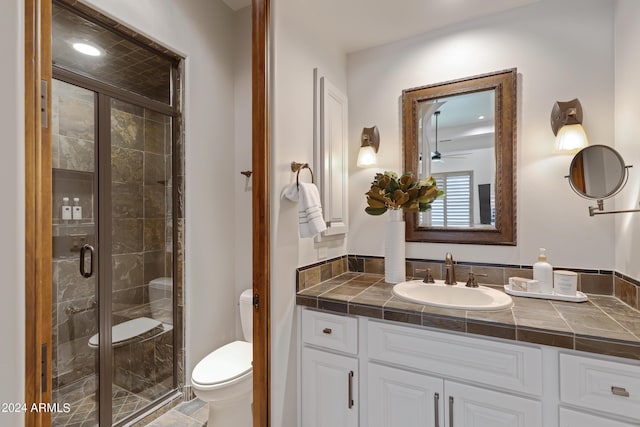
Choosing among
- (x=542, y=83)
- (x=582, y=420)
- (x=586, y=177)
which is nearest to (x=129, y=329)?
(x=582, y=420)

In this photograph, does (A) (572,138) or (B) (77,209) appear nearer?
(A) (572,138)

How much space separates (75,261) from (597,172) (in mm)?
2739

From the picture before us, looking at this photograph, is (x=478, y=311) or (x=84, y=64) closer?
(x=478, y=311)

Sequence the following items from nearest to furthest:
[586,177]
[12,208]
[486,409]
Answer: [12,208]
[486,409]
[586,177]

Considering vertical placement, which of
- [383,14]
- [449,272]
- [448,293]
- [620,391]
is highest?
[383,14]

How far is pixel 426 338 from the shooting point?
128 centimetres

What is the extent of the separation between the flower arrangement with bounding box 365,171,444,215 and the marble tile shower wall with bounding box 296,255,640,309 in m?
0.39

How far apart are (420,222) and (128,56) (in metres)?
2.06

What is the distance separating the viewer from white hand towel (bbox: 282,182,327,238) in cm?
146

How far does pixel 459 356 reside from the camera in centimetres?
122

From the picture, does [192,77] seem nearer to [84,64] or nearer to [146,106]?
[146,106]

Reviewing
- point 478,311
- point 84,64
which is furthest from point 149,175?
point 478,311

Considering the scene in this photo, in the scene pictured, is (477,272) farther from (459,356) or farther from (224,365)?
(224,365)

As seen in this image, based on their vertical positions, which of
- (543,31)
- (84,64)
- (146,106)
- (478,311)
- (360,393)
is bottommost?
(360,393)
